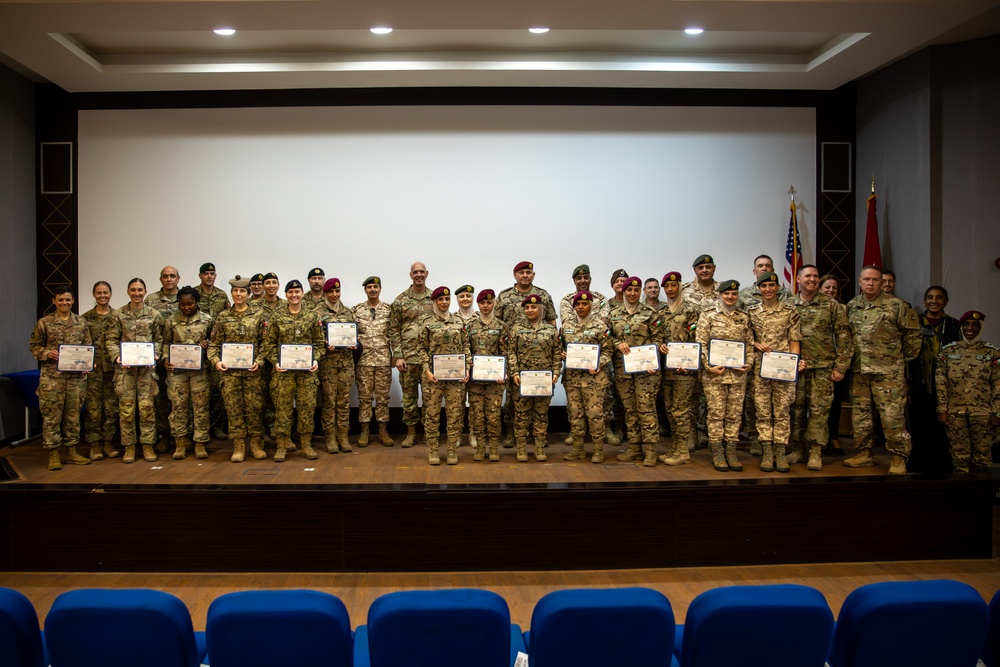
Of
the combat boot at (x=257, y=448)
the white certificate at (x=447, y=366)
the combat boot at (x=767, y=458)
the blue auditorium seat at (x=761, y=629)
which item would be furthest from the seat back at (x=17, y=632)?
the combat boot at (x=767, y=458)

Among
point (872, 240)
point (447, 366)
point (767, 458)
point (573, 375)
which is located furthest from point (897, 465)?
point (447, 366)

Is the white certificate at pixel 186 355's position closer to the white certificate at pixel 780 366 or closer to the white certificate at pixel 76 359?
the white certificate at pixel 76 359

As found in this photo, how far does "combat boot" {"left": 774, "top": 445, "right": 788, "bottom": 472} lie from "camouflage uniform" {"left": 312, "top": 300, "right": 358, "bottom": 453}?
3.74m

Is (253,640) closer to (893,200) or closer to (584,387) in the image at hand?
(584,387)

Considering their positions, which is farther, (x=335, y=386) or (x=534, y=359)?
(x=335, y=386)

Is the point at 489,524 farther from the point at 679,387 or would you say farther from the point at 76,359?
the point at 76,359

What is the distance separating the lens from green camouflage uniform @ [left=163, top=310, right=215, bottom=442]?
5848mm

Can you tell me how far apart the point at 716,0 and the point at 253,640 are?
541 centimetres

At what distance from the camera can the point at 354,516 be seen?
4492 mm

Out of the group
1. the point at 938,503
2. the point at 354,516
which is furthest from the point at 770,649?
the point at 938,503

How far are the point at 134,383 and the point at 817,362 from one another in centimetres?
582

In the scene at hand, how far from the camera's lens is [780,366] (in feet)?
17.4

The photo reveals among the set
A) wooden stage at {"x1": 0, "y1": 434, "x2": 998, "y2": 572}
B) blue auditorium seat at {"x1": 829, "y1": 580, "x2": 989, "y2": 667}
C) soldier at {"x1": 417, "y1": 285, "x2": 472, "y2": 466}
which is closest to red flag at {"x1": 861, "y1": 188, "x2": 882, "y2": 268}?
wooden stage at {"x1": 0, "y1": 434, "x2": 998, "y2": 572}

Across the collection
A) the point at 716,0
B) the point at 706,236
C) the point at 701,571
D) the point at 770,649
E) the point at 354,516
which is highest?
the point at 716,0
